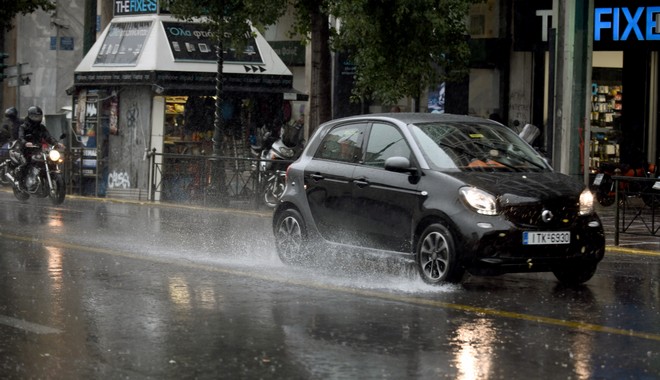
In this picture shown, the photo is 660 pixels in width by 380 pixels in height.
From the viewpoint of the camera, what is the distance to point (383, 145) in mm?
12805

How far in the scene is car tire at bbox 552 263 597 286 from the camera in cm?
1222

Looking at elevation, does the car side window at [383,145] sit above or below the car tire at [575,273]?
above

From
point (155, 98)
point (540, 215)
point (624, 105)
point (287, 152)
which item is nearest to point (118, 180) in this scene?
point (155, 98)

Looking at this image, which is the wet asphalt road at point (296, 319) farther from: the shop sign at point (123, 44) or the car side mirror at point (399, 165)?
the shop sign at point (123, 44)

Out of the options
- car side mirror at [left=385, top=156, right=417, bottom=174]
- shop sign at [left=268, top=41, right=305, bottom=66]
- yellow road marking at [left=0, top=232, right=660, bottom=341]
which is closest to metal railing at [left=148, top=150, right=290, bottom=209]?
shop sign at [left=268, top=41, right=305, bottom=66]

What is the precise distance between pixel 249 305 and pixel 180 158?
15697mm

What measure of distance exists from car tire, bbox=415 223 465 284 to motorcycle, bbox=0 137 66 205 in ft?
43.5

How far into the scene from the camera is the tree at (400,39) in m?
23.2

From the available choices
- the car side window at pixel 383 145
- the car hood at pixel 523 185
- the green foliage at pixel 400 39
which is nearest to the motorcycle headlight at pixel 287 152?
the green foliage at pixel 400 39

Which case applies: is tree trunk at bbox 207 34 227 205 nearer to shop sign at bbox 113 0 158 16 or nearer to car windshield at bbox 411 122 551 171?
shop sign at bbox 113 0 158 16

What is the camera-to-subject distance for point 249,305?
1049 centimetres

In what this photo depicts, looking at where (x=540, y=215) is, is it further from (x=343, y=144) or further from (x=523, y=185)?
(x=343, y=144)

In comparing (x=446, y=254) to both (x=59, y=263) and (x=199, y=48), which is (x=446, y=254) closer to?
(x=59, y=263)

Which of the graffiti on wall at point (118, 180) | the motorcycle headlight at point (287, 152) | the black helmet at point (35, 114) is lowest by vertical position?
the graffiti on wall at point (118, 180)
